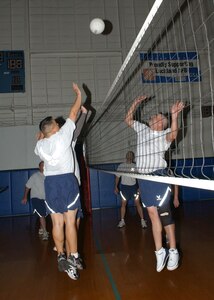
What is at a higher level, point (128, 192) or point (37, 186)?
point (37, 186)

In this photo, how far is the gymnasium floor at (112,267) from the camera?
350cm

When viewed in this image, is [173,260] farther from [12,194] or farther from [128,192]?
[12,194]

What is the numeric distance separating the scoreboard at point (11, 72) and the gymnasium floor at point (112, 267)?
17.7 ft

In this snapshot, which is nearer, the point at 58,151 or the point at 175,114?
the point at 175,114

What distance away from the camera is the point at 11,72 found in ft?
34.9

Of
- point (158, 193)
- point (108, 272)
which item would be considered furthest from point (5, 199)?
point (158, 193)

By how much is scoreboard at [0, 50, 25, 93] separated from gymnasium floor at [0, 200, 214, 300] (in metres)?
5.41

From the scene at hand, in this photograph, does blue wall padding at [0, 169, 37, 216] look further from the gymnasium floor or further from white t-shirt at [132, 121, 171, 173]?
white t-shirt at [132, 121, 171, 173]

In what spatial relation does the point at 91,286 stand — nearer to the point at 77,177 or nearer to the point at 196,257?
the point at 77,177

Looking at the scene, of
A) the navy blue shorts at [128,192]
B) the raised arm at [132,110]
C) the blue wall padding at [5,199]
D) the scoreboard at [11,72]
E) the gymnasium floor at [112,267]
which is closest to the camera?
the gymnasium floor at [112,267]

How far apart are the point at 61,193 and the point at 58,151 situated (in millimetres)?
519

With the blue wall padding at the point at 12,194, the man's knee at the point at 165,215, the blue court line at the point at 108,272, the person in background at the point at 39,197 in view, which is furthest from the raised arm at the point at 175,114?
the blue wall padding at the point at 12,194

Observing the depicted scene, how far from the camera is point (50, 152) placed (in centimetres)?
360

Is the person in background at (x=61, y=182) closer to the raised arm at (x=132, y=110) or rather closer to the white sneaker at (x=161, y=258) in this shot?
the raised arm at (x=132, y=110)
